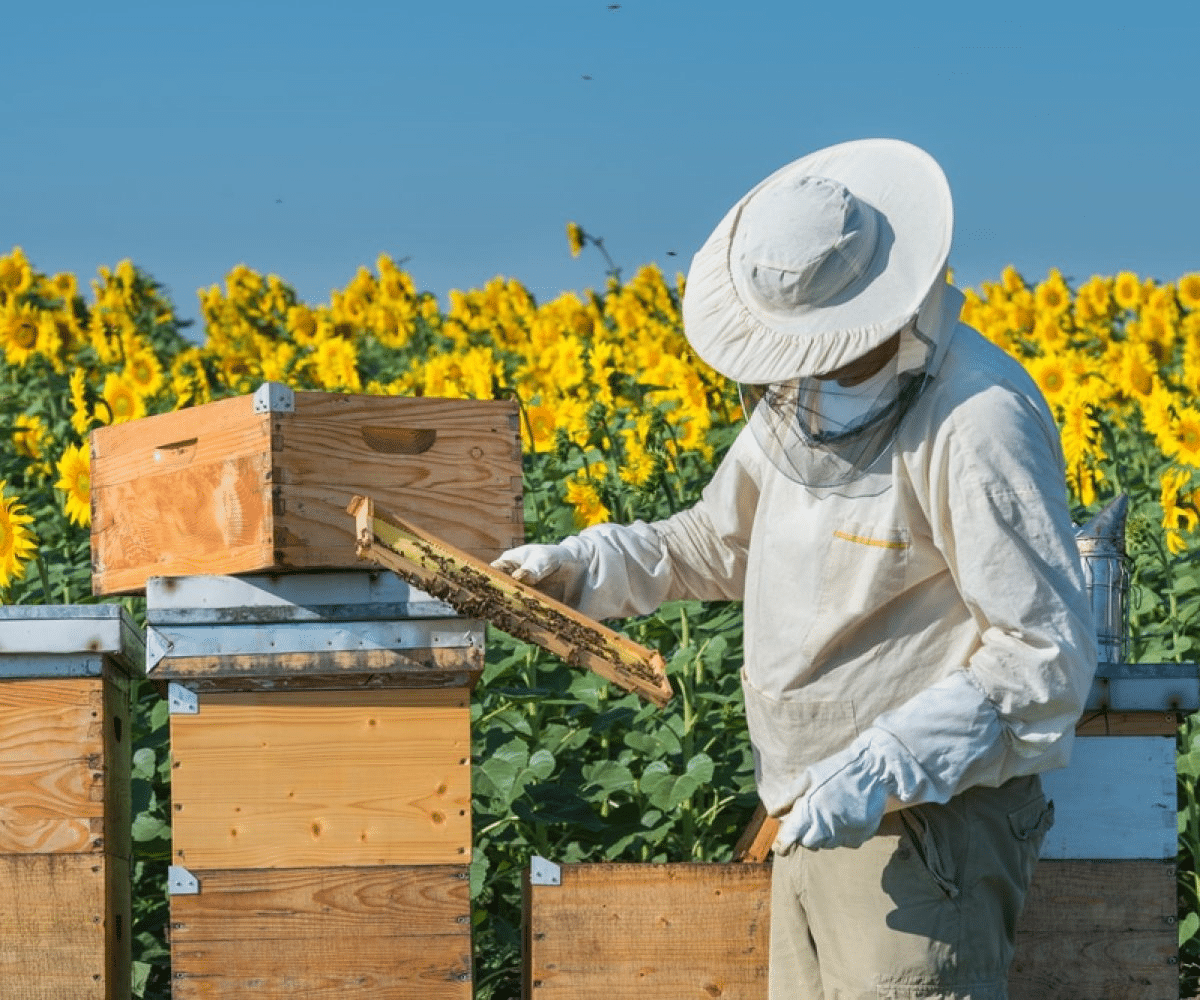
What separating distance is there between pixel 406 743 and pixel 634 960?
677mm

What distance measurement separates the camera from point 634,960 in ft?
13.5

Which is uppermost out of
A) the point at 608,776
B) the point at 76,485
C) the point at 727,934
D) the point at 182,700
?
the point at 76,485

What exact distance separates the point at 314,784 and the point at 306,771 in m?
0.03

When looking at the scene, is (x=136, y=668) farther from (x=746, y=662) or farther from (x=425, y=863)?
(x=746, y=662)

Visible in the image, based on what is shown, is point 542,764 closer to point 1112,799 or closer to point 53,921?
point 53,921

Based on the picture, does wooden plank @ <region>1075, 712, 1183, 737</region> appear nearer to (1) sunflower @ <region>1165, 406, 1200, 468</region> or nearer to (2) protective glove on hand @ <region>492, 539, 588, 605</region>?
(2) protective glove on hand @ <region>492, 539, 588, 605</region>

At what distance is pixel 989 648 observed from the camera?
10.2ft

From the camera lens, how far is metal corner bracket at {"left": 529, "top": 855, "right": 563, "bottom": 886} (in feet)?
13.4

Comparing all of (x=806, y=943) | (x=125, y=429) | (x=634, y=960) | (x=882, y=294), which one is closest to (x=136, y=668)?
(x=125, y=429)

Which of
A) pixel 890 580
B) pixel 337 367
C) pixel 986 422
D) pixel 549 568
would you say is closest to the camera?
pixel 986 422

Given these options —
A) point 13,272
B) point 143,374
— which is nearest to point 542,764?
point 143,374

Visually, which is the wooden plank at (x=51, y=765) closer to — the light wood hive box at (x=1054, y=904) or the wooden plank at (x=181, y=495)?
the wooden plank at (x=181, y=495)

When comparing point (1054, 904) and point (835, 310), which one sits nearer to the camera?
point (835, 310)

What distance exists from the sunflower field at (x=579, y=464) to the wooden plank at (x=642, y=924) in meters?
1.03
